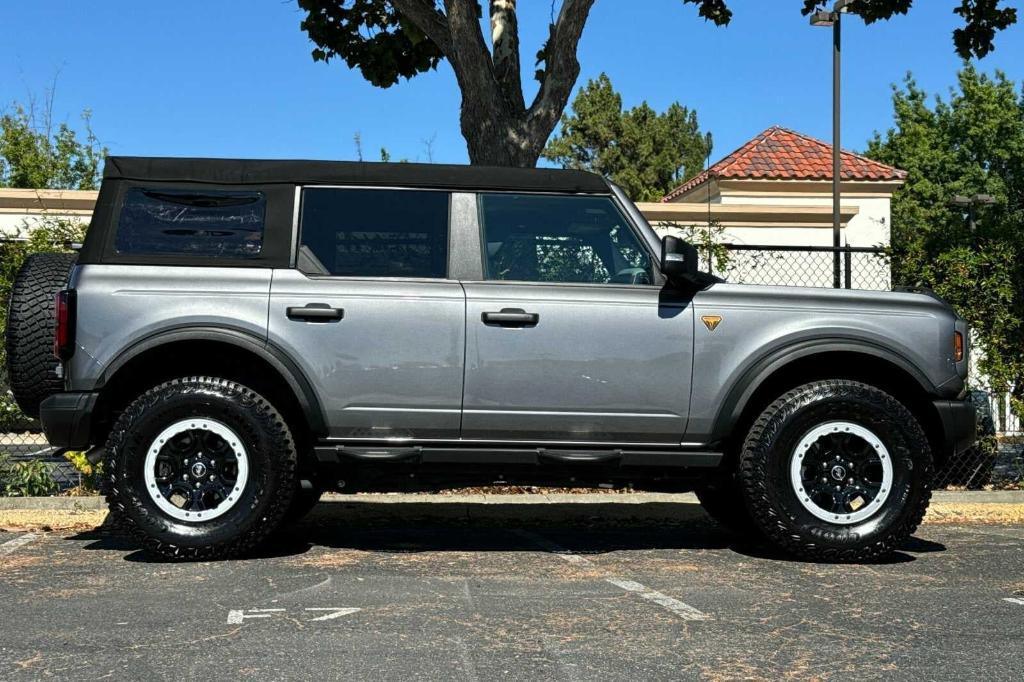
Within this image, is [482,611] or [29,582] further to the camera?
[29,582]

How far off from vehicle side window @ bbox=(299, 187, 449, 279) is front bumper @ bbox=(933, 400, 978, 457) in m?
2.79

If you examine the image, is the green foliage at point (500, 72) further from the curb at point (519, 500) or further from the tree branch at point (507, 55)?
the curb at point (519, 500)

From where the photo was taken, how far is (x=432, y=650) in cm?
428

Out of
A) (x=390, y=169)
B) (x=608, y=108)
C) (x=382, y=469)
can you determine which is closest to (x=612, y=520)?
(x=382, y=469)

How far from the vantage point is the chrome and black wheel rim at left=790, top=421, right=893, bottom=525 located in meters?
6.25

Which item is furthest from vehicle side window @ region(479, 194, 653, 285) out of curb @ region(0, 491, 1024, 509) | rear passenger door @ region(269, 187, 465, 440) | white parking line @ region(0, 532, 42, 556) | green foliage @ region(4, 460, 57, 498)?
green foliage @ region(4, 460, 57, 498)

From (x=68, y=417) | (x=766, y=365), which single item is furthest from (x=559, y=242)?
(x=68, y=417)

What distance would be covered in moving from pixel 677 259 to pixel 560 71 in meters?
4.72

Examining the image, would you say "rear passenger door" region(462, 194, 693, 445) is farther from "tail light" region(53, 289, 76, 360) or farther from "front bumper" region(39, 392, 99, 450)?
"tail light" region(53, 289, 76, 360)

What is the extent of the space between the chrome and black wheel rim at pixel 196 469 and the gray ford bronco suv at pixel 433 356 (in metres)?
0.01

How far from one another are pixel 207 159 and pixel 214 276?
2.29 ft

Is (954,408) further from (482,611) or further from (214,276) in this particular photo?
(214,276)

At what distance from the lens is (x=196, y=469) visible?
6.18 m

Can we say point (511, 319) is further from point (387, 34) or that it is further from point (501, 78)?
point (387, 34)
